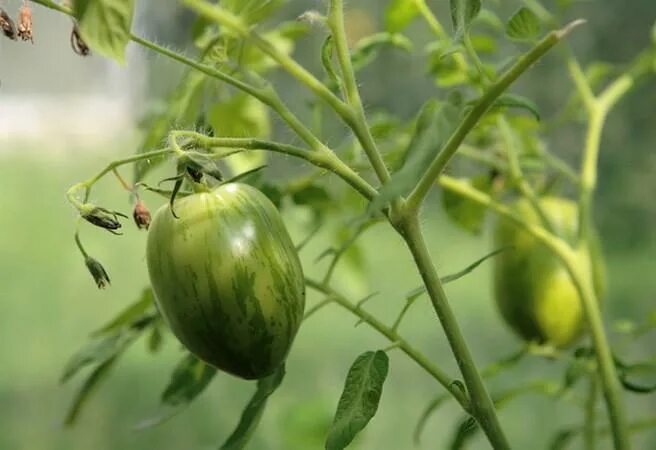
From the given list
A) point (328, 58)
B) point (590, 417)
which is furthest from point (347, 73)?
point (590, 417)

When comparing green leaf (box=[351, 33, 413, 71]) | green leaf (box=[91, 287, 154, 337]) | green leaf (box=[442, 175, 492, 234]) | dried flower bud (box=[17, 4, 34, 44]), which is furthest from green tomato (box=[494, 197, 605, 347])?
dried flower bud (box=[17, 4, 34, 44])

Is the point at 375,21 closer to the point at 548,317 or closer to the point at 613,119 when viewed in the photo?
the point at 613,119

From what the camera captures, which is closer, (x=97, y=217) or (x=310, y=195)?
(x=97, y=217)

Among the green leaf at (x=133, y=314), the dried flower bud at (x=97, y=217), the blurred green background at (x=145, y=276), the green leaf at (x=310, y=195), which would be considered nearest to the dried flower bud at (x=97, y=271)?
the dried flower bud at (x=97, y=217)

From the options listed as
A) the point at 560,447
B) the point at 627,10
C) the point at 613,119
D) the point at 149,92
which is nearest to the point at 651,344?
the point at 613,119

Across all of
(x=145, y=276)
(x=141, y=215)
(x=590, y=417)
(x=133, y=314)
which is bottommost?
(x=145, y=276)

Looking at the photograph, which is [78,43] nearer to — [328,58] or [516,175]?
[328,58]

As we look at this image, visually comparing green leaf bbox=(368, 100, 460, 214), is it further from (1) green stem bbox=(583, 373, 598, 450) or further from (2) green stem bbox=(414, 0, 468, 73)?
(1) green stem bbox=(583, 373, 598, 450)
